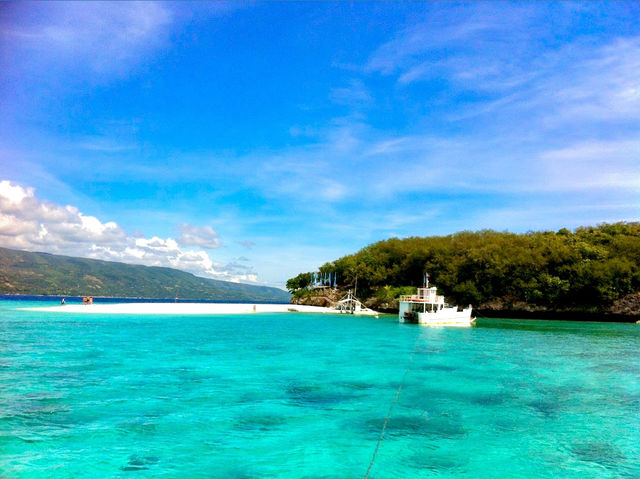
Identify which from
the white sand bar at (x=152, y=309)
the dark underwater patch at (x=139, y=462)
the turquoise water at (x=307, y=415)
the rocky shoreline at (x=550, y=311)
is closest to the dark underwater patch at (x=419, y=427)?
the turquoise water at (x=307, y=415)

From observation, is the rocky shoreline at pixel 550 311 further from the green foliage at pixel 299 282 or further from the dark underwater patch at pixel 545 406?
the dark underwater patch at pixel 545 406

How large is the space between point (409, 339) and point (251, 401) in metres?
25.8

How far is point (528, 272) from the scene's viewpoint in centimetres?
7569

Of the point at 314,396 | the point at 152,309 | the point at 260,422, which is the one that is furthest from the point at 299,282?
the point at 260,422

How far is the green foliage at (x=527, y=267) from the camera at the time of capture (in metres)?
69.2

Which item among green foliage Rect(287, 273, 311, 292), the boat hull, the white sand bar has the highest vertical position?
green foliage Rect(287, 273, 311, 292)

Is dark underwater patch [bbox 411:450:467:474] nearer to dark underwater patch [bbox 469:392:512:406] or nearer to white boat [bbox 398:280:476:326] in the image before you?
dark underwater patch [bbox 469:392:512:406]

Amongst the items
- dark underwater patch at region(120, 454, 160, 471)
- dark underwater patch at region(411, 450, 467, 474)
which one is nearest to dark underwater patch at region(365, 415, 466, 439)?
dark underwater patch at region(411, 450, 467, 474)

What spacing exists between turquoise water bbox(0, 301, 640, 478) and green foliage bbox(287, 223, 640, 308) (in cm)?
5178

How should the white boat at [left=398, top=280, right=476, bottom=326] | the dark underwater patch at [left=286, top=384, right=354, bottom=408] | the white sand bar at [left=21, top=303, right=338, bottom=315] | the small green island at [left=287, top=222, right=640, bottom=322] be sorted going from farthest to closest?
the small green island at [left=287, top=222, right=640, bottom=322] → the white sand bar at [left=21, top=303, right=338, bottom=315] → the white boat at [left=398, top=280, right=476, bottom=326] → the dark underwater patch at [left=286, top=384, right=354, bottom=408]

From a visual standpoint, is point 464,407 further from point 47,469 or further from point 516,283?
point 516,283

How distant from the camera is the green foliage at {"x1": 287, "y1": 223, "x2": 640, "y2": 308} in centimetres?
6919

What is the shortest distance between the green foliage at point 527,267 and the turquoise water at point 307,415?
51785mm

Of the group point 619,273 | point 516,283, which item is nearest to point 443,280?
point 516,283
